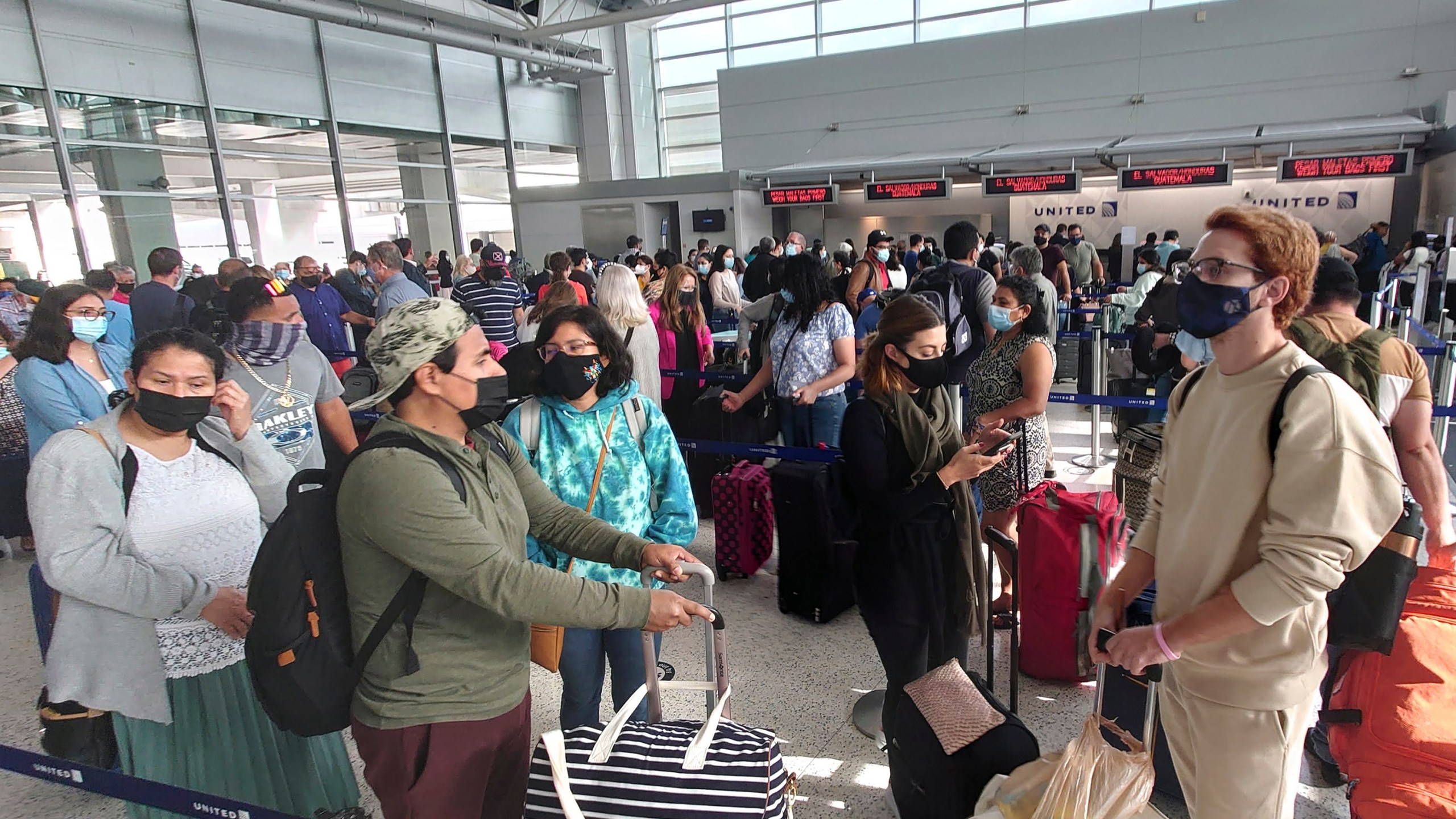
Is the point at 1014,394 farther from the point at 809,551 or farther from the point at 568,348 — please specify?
the point at 568,348

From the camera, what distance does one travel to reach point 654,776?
1.50 metres

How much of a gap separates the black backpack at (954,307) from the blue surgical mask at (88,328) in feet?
14.5

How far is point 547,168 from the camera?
20969mm

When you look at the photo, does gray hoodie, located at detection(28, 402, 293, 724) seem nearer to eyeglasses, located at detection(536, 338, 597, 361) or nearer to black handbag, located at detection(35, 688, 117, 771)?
black handbag, located at detection(35, 688, 117, 771)

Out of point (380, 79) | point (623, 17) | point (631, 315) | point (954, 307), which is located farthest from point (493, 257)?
point (623, 17)

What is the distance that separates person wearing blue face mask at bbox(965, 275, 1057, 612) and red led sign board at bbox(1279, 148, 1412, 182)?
10360 millimetres

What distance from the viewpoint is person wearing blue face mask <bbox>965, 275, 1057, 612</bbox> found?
341cm

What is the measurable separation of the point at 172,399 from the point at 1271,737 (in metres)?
2.77

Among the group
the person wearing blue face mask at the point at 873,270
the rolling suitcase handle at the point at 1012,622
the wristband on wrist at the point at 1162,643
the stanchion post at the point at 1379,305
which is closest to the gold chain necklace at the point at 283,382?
the rolling suitcase handle at the point at 1012,622

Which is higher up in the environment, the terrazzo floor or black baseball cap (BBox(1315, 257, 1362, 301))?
black baseball cap (BBox(1315, 257, 1362, 301))

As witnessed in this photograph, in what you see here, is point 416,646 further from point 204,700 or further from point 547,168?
point 547,168

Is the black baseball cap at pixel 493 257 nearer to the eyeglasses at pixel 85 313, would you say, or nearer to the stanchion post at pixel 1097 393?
the eyeglasses at pixel 85 313

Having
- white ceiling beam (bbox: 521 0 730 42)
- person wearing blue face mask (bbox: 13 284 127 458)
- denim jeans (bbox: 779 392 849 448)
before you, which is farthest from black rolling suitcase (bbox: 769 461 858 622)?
white ceiling beam (bbox: 521 0 730 42)

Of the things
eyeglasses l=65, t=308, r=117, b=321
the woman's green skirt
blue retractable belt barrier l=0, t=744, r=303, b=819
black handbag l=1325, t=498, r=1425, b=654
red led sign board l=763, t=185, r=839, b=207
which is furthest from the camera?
red led sign board l=763, t=185, r=839, b=207
